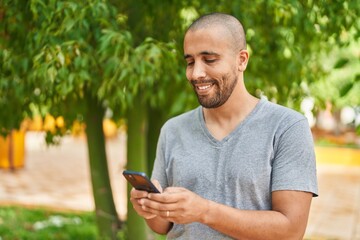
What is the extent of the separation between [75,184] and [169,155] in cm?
1002

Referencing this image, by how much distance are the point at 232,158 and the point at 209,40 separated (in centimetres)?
39

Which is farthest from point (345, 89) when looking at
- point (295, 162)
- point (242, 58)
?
point (295, 162)

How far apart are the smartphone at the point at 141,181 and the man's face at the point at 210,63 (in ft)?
1.21

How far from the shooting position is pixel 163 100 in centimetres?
448

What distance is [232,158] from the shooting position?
193 cm

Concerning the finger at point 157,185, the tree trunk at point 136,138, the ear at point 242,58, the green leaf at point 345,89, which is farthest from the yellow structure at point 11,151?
the ear at point 242,58

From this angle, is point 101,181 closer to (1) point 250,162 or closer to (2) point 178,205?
Result: (1) point 250,162

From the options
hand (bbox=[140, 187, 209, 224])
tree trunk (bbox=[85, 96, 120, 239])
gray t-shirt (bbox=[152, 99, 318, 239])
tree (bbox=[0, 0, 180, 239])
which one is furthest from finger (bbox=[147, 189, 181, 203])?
tree trunk (bbox=[85, 96, 120, 239])

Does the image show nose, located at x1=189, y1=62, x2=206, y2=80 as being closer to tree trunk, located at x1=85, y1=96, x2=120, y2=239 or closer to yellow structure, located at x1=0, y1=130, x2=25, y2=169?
tree trunk, located at x1=85, y1=96, x2=120, y2=239

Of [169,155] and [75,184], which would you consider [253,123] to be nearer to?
[169,155]

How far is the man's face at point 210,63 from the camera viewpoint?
1960 millimetres

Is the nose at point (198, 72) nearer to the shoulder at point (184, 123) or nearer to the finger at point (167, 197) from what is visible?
the shoulder at point (184, 123)

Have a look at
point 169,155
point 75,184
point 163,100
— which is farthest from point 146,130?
point 75,184

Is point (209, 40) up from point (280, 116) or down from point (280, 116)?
up
